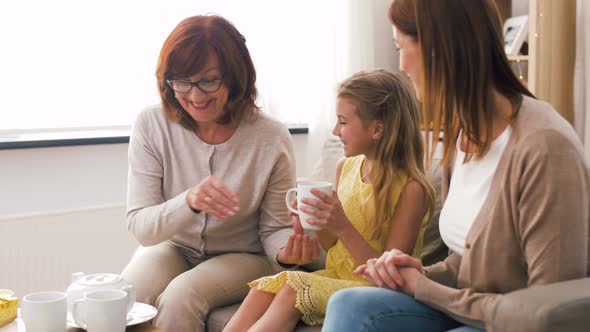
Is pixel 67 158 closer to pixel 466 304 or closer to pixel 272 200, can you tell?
pixel 272 200

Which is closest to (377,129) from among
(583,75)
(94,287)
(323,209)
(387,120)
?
(387,120)

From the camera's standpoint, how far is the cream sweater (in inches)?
81.0

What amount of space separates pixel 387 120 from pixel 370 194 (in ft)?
0.69

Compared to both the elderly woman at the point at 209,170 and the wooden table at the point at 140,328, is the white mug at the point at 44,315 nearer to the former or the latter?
the wooden table at the point at 140,328

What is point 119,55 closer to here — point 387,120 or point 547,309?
point 387,120

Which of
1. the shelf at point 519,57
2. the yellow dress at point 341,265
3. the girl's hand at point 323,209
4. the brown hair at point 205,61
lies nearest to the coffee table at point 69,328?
the yellow dress at point 341,265

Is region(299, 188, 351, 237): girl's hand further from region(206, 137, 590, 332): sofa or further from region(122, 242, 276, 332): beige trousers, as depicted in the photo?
region(206, 137, 590, 332): sofa

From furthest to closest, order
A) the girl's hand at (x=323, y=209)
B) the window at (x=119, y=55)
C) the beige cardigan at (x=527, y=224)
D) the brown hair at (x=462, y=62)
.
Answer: the window at (x=119, y=55) → the girl's hand at (x=323, y=209) → the brown hair at (x=462, y=62) → the beige cardigan at (x=527, y=224)

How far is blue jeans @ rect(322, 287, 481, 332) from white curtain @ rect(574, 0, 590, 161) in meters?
1.43

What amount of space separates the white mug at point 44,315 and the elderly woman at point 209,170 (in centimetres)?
51

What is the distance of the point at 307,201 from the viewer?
5.27 feet

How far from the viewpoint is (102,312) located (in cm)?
136

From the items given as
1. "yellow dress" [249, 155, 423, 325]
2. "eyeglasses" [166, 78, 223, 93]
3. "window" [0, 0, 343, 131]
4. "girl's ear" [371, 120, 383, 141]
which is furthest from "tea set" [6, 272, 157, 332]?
"window" [0, 0, 343, 131]

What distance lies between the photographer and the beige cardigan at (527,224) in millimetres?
1171
